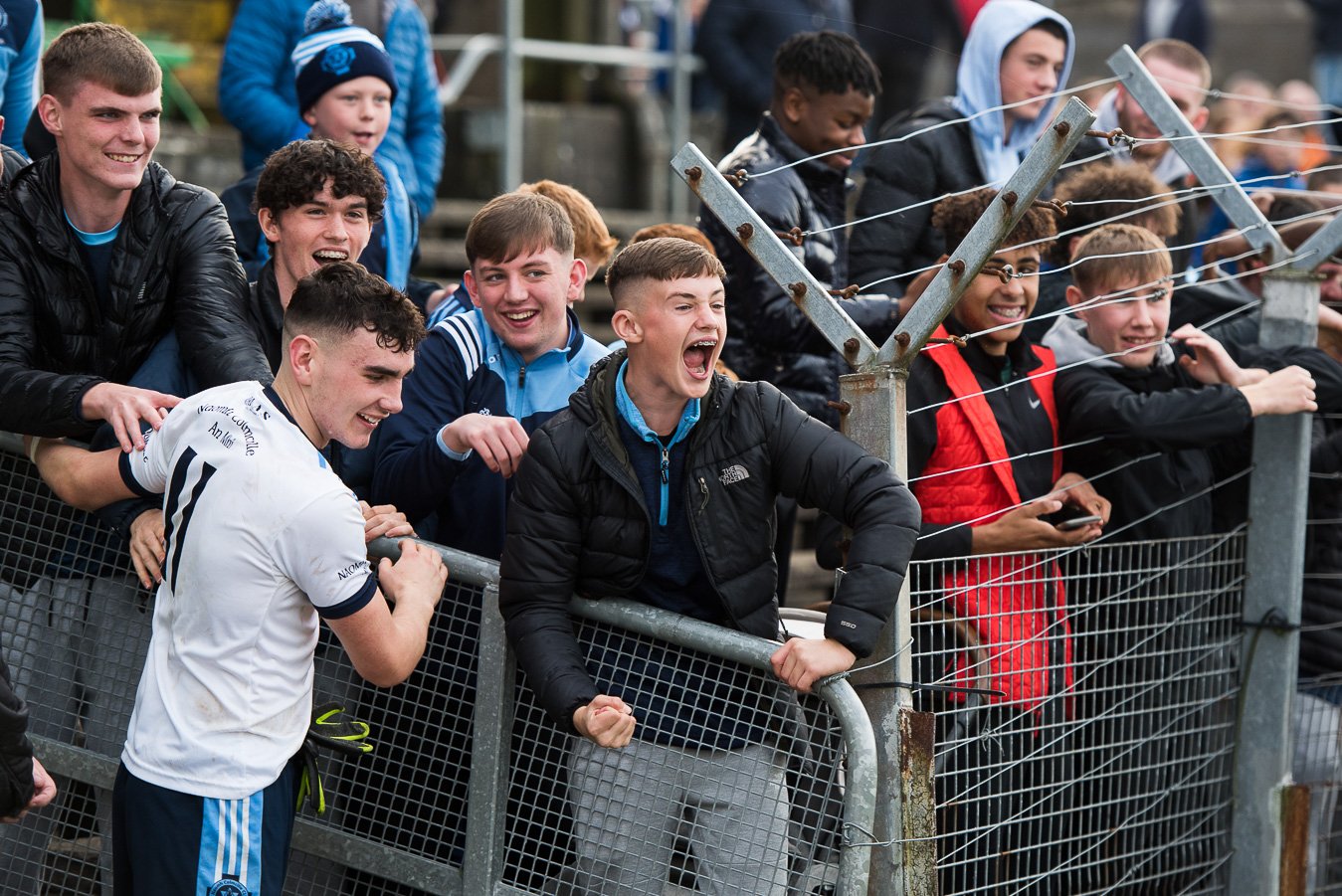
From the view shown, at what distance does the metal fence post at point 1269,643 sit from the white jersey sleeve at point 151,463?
3227 millimetres

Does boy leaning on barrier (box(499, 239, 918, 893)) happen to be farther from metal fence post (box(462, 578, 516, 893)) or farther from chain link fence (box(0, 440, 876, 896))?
metal fence post (box(462, 578, 516, 893))

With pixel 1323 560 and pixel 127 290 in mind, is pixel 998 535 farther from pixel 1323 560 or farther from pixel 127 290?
pixel 127 290

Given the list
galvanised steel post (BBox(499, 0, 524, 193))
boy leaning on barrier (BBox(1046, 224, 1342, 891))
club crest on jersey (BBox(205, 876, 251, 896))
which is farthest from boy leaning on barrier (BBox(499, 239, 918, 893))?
galvanised steel post (BBox(499, 0, 524, 193))

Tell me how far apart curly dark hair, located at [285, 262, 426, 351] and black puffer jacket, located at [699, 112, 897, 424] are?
63.5 inches

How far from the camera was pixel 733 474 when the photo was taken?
379cm

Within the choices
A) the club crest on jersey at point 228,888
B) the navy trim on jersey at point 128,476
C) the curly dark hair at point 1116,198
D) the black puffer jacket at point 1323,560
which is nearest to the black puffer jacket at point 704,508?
the club crest on jersey at point 228,888

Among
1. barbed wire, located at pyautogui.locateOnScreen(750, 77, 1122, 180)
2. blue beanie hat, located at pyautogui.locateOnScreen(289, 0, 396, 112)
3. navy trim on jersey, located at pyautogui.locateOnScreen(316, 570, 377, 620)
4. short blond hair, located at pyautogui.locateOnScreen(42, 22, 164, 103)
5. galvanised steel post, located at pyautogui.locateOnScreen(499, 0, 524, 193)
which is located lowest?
navy trim on jersey, located at pyautogui.locateOnScreen(316, 570, 377, 620)

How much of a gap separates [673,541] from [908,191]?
2.23m

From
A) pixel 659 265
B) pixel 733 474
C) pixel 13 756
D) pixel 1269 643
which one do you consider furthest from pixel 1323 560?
pixel 13 756

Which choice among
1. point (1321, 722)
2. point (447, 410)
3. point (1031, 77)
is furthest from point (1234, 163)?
point (447, 410)

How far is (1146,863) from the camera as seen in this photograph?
4.65m

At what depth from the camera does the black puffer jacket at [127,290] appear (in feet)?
13.4

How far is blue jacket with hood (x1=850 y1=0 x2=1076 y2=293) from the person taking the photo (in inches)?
212

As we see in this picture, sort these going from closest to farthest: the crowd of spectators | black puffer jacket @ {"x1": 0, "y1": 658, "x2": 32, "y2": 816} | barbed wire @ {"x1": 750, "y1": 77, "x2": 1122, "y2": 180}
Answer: black puffer jacket @ {"x1": 0, "y1": 658, "x2": 32, "y2": 816}, the crowd of spectators, barbed wire @ {"x1": 750, "y1": 77, "x2": 1122, "y2": 180}
